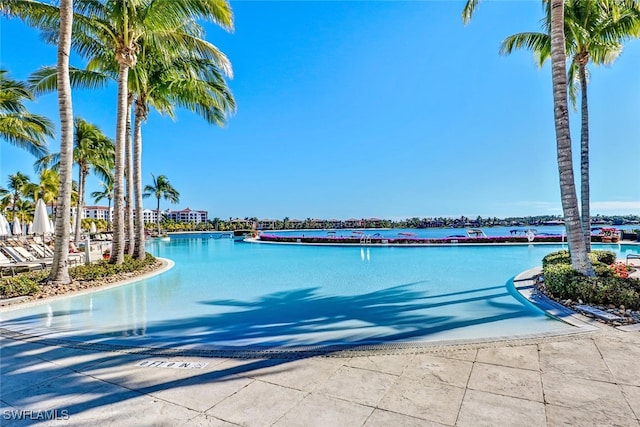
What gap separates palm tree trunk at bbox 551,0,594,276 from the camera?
6.31m

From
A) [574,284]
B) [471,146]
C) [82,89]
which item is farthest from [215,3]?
[471,146]

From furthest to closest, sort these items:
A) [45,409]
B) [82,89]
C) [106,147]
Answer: [106,147]
[82,89]
[45,409]

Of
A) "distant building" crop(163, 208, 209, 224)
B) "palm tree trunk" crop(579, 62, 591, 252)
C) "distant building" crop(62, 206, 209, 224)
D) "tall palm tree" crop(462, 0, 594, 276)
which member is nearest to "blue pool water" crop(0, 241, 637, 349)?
"tall palm tree" crop(462, 0, 594, 276)

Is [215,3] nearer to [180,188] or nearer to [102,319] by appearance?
[102,319]

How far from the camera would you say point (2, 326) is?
5.23 meters

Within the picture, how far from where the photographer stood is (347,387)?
297 centimetres

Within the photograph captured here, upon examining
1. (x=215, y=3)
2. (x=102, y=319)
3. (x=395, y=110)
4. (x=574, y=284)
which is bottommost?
(x=102, y=319)

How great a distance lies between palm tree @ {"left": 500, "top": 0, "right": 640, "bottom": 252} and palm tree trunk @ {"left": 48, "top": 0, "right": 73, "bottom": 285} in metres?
12.7

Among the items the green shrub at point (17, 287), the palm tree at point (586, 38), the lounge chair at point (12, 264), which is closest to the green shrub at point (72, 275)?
the green shrub at point (17, 287)

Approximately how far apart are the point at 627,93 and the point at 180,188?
4963cm

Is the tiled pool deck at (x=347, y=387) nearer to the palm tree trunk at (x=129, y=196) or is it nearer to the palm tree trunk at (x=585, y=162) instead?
the palm tree trunk at (x=585, y=162)

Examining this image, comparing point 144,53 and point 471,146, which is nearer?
point 144,53

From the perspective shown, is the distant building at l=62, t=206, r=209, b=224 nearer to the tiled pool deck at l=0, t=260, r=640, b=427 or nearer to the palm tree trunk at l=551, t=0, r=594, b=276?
the palm tree trunk at l=551, t=0, r=594, b=276

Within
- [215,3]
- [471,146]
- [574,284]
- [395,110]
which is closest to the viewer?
[574,284]
